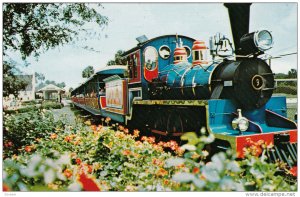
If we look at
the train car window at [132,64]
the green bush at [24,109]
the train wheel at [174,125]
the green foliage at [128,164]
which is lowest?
the green foliage at [128,164]

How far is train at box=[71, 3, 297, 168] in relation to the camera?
149 inches

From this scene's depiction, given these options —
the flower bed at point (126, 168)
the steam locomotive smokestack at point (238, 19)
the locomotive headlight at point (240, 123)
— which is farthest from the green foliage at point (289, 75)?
the flower bed at point (126, 168)

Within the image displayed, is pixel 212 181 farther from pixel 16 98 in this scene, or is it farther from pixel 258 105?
pixel 16 98

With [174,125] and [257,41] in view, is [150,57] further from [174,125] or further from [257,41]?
[257,41]

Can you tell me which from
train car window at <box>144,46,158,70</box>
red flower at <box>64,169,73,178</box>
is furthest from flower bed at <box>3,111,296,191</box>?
train car window at <box>144,46,158,70</box>

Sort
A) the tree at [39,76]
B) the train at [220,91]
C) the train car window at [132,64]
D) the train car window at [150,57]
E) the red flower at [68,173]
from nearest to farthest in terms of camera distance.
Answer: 1. the red flower at [68,173]
2. the train at [220,91]
3. the tree at [39,76]
4. the train car window at [150,57]
5. the train car window at [132,64]

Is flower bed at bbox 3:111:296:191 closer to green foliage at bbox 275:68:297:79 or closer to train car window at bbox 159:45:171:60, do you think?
green foliage at bbox 275:68:297:79

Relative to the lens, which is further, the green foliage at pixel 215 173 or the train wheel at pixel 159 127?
the train wheel at pixel 159 127

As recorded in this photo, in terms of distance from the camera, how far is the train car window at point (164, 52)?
5.71 meters

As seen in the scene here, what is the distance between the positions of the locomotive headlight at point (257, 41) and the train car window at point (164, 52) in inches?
78.5

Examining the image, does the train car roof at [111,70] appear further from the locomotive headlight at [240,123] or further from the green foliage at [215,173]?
the green foliage at [215,173]

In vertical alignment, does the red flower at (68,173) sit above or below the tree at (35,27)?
below

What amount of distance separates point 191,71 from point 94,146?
2044 millimetres

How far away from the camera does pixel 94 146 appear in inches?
152
